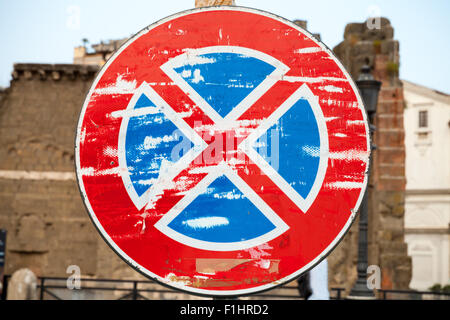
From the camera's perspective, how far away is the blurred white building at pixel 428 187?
34.2 metres

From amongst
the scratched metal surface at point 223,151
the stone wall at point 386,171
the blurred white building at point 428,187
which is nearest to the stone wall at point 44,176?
the stone wall at point 386,171

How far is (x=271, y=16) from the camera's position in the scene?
5.54 ft

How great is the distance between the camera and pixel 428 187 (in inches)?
1368

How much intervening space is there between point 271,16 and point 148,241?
0.67m

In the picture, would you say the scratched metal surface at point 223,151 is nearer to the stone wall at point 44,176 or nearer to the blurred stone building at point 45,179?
the blurred stone building at point 45,179

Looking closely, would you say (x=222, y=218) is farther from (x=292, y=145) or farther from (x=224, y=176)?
(x=292, y=145)

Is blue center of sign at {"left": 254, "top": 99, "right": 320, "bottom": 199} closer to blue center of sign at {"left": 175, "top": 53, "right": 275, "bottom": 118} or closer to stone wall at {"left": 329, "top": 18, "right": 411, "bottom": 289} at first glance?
blue center of sign at {"left": 175, "top": 53, "right": 275, "bottom": 118}

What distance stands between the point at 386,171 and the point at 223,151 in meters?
12.7

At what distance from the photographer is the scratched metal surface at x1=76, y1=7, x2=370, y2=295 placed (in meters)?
1.58

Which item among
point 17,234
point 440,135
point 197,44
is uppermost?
point 440,135

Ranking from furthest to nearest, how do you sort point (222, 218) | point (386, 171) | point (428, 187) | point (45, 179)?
point (428, 187) → point (45, 179) → point (386, 171) → point (222, 218)

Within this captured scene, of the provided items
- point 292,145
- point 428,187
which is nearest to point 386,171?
point 292,145
